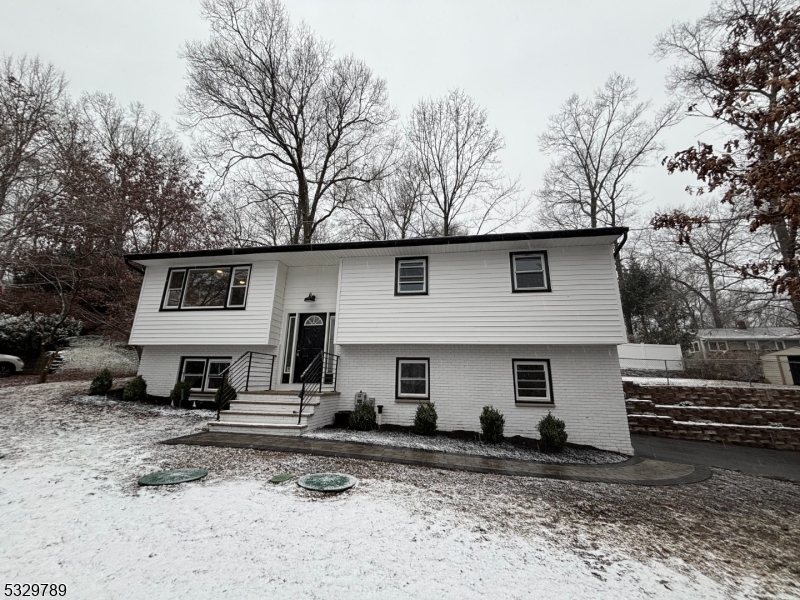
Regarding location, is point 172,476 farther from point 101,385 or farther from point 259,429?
point 101,385

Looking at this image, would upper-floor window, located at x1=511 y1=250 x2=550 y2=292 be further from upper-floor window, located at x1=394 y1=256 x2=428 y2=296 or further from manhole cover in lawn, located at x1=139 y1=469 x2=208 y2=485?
manhole cover in lawn, located at x1=139 y1=469 x2=208 y2=485

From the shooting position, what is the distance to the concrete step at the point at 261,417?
8.13 metres

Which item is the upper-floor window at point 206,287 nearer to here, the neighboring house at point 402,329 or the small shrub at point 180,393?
the neighboring house at point 402,329

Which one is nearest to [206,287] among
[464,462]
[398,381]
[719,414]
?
[398,381]

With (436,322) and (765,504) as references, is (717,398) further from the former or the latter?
(436,322)

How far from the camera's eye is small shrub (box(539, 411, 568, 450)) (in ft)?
25.9

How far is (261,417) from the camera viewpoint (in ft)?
27.0

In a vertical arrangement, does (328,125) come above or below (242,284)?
above

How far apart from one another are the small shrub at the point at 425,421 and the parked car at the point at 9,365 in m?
17.5

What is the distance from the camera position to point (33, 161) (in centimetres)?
841

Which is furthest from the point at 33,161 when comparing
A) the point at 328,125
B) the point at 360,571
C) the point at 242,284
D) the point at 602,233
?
the point at 602,233

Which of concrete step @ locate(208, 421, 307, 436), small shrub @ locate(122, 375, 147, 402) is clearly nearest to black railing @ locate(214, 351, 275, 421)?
concrete step @ locate(208, 421, 307, 436)

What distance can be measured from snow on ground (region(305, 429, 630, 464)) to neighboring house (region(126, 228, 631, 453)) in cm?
50

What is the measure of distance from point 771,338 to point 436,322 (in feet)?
94.6
